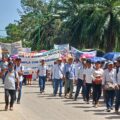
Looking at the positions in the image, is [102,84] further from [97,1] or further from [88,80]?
[97,1]

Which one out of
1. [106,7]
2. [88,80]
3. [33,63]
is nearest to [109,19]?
[106,7]

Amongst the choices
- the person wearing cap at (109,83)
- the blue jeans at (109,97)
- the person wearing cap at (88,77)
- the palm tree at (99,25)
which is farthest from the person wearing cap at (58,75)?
the palm tree at (99,25)

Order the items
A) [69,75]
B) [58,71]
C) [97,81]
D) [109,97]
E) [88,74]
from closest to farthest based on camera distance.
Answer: [109,97] → [97,81] → [88,74] → [69,75] → [58,71]

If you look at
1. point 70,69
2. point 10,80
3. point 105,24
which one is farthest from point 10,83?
point 105,24

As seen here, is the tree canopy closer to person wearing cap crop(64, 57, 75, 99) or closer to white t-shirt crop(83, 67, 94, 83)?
person wearing cap crop(64, 57, 75, 99)

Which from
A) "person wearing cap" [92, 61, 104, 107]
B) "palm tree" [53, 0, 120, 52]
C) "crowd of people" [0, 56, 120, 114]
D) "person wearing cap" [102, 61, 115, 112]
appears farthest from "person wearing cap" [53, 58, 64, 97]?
"palm tree" [53, 0, 120, 52]

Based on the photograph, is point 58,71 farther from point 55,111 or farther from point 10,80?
point 10,80

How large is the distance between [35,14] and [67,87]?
194 feet

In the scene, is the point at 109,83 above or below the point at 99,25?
below

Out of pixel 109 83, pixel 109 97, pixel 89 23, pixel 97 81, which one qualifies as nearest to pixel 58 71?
pixel 97 81

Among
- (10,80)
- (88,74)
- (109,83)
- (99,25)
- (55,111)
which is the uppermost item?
(99,25)

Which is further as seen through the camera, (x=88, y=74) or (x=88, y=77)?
(x=88, y=74)

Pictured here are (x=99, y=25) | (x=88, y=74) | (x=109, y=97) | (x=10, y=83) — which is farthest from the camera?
(x=99, y=25)

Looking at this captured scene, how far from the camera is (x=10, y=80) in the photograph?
16.7m
